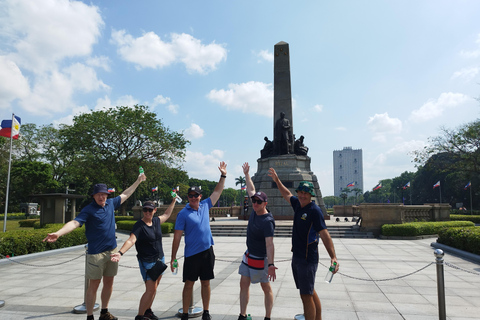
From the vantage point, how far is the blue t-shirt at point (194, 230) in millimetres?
4734

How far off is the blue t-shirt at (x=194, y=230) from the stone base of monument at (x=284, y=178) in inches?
758

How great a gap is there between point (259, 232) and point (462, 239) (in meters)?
10.6

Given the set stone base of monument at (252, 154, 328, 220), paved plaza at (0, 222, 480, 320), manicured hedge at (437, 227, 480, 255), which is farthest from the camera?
stone base of monument at (252, 154, 328, 220)

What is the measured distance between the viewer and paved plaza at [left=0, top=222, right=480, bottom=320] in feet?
17.9

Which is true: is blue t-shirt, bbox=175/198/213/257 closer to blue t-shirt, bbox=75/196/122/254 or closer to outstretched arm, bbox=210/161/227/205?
outstretched arm, bbox=210/161/227/205

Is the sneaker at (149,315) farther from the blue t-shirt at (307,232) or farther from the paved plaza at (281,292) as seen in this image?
the blue t-shirt at (307,232)

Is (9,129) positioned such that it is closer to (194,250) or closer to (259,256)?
(194,250)

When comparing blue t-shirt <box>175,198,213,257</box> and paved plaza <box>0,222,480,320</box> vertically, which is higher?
Result: blue t-shirt <box>175,198,213,257</box>

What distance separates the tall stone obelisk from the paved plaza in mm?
13657

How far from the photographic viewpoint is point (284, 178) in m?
24.2

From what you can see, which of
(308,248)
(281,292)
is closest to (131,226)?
(281,292)

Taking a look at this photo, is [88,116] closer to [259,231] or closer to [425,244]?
[425,244]

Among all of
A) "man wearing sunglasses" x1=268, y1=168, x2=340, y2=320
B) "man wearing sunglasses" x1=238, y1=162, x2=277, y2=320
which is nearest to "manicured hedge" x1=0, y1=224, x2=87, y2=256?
"man wearing sunglasses" x1=238, y1=162, x2=277, y2=320

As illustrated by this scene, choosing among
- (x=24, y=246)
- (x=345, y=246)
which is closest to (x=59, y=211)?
(x=24, y=246)
